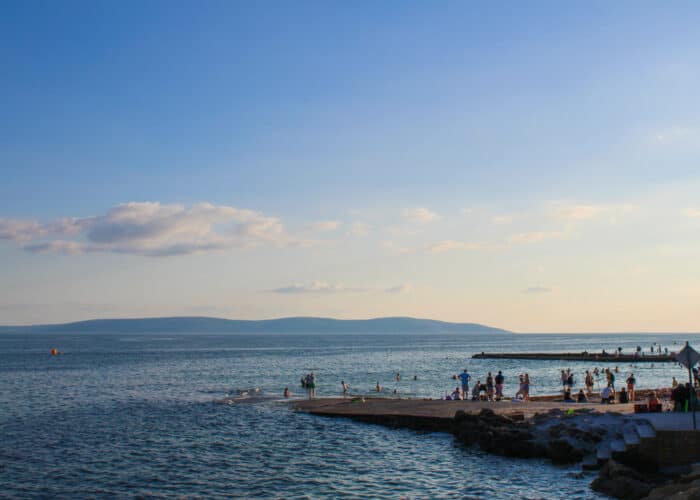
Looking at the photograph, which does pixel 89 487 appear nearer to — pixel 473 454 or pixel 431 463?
pixel 431 463

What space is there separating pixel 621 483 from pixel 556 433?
20.1 feet

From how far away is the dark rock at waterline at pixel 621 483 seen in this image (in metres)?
18.3

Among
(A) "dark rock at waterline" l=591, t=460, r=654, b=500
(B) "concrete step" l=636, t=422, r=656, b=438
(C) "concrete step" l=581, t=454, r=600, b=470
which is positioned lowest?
(C) "concrete step" l=581, t=454, r=600, b=470

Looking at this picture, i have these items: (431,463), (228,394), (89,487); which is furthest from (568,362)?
(89,487)

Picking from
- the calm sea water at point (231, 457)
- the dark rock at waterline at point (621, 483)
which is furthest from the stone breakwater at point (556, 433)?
the calm sea water at point (231, 457)

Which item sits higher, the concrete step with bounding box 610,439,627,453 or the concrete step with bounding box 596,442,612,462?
the concrete step with bounding box 610,439,627,453

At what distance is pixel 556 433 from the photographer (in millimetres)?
24844

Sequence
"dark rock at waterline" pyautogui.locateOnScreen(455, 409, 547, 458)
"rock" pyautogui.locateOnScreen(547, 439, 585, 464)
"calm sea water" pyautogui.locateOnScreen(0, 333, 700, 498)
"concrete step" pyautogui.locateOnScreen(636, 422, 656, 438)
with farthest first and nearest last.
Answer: "dark rock at waterline" pyautogui.locateOnScreen(455, 409, 547, 458) < "rock" pyautogui.locateOnScreen(547, 439, 585, 464) < "concrete step" pyautogui.locateOnScreen(636, 422, 656, 438) < "calm sea water" pyautogui.locateOnScreen(0, 333, 700, 498)

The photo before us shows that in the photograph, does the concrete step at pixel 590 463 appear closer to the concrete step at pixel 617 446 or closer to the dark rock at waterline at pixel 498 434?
the concrete step at pixel 617 446

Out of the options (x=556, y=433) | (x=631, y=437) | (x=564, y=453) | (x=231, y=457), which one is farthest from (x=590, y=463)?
(x=231, y=457)

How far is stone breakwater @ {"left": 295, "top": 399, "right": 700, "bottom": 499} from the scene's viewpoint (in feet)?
64.0

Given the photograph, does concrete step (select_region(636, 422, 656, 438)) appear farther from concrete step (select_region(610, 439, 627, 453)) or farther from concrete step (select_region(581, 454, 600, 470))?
concrete step (select_region(581, 454, 600, 470))

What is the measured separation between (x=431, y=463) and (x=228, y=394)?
28.5 metres

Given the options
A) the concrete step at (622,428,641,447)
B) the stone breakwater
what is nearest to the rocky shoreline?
the stone breakwater
